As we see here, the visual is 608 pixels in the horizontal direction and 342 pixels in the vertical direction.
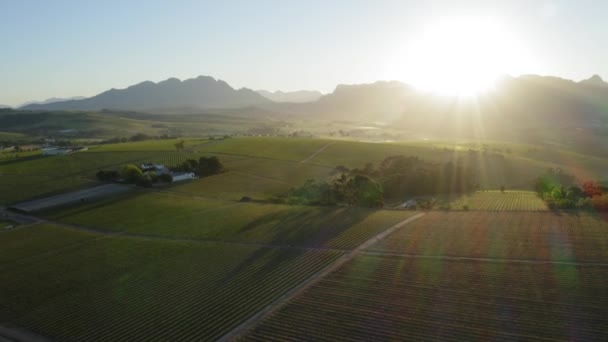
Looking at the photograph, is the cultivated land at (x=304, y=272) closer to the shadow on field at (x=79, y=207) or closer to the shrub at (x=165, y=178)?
the shadow on field at (x=79, y=207)

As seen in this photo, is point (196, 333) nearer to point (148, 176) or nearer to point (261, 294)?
point (261, 294)

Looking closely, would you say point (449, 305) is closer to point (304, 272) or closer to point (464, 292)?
point (464, 292)

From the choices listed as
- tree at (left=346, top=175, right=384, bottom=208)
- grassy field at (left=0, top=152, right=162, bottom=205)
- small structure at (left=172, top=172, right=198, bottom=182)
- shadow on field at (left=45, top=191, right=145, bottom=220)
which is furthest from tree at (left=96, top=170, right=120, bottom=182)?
tree at (left=346, top=175, right=384, bottom=208)

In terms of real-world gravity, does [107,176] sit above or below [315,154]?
below

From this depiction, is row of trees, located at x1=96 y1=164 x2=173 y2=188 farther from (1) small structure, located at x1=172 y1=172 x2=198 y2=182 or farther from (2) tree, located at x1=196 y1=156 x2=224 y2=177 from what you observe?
(2) tree, located at x1=196 y1=156 x2=224 y2=177

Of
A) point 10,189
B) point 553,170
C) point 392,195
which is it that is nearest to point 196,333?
point 392,195

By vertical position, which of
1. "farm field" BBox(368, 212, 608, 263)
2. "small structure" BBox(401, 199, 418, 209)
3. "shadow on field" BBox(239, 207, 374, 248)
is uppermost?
"farm field" BBox(368, 212, 608, 263)

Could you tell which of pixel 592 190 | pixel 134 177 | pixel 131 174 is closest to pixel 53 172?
pixel 131 174
